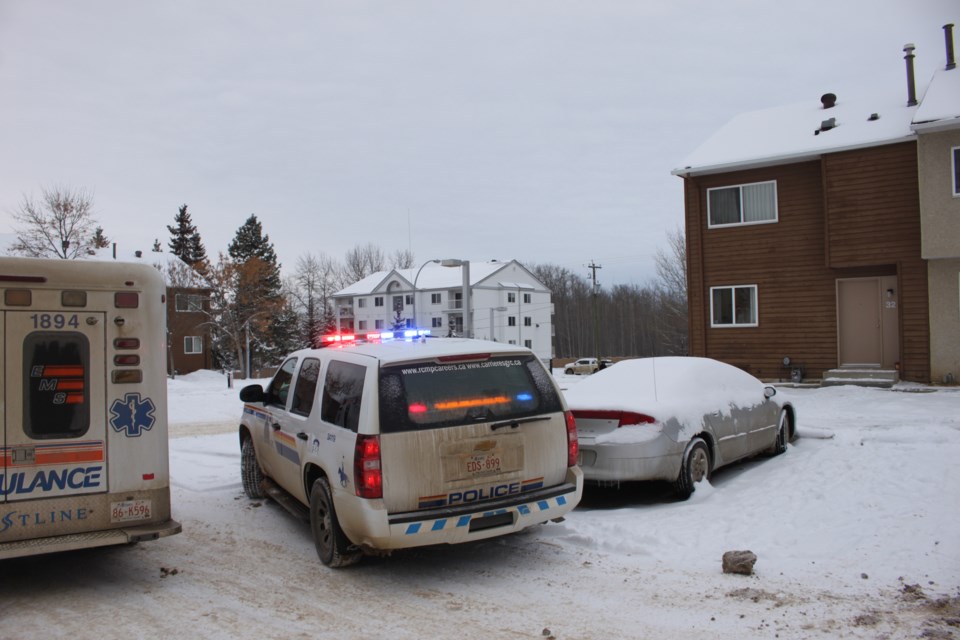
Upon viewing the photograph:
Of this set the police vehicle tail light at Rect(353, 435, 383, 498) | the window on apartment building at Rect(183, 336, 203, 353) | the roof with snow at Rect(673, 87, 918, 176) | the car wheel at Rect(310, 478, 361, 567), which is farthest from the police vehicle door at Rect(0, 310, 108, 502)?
the window on apartment building at Rect(183, 336, 203, 353)

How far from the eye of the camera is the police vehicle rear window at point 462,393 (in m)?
5.04

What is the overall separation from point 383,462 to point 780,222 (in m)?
17.6

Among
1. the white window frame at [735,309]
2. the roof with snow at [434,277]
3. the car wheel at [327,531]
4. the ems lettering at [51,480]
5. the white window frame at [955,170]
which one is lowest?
the car wheel at [327,531]

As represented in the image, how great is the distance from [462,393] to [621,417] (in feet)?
7.90

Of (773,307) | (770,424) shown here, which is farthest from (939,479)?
(773,307)

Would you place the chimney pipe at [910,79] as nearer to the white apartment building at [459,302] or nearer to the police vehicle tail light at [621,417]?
the police vehicle tail light at [621,417]

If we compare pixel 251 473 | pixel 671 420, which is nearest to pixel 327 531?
pixel 251 473

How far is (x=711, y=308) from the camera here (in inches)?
816

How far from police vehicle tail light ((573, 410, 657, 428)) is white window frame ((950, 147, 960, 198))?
13.7 meters

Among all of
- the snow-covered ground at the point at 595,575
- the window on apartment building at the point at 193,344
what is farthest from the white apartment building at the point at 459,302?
the snow-covered ground at the point at 595,575

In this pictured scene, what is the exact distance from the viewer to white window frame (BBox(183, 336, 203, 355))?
5403 cm

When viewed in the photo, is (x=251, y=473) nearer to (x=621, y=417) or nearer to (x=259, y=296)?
(x=621, y=417)

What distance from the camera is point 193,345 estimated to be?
54.6 m

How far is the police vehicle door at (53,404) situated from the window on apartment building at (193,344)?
172 ft
